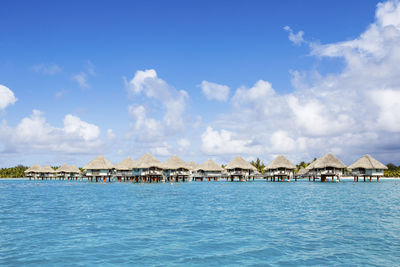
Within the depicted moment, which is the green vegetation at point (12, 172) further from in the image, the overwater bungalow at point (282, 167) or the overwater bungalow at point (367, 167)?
the overwater bungalow at point (367, 167)

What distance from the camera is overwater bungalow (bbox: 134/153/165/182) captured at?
69125 mm

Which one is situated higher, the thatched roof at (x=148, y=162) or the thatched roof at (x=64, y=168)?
the thatched roof at (x=148, y=162)

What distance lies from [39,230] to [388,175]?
4458 inches

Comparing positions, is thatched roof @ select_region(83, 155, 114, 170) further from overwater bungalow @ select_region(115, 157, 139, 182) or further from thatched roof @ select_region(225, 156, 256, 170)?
thatched roof @ select_region(225, 156, 256, 170)

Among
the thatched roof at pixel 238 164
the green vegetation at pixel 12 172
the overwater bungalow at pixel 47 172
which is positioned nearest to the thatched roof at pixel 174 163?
the thatched roof at pixel 238 164

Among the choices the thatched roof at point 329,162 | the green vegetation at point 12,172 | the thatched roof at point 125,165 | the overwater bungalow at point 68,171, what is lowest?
the green vegetation at point 12,172

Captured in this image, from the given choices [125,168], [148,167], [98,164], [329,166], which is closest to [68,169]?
[125,168]

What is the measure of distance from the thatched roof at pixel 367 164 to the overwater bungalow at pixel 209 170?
29.7 meters

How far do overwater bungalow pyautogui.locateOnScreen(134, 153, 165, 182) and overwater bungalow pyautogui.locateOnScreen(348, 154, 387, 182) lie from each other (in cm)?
4077

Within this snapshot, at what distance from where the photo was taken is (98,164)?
254 ft

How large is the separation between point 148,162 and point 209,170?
1707 centimetres

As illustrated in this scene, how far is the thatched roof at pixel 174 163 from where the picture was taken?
72562 mm

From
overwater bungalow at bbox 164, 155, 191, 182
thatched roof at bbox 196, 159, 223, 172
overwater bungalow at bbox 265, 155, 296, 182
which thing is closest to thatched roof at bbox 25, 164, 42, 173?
overwater bungalow at bbox 164, 155, 191, 182

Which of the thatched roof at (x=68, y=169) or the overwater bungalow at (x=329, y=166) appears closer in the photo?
the overwater bungalow at (x=329, y=166)
